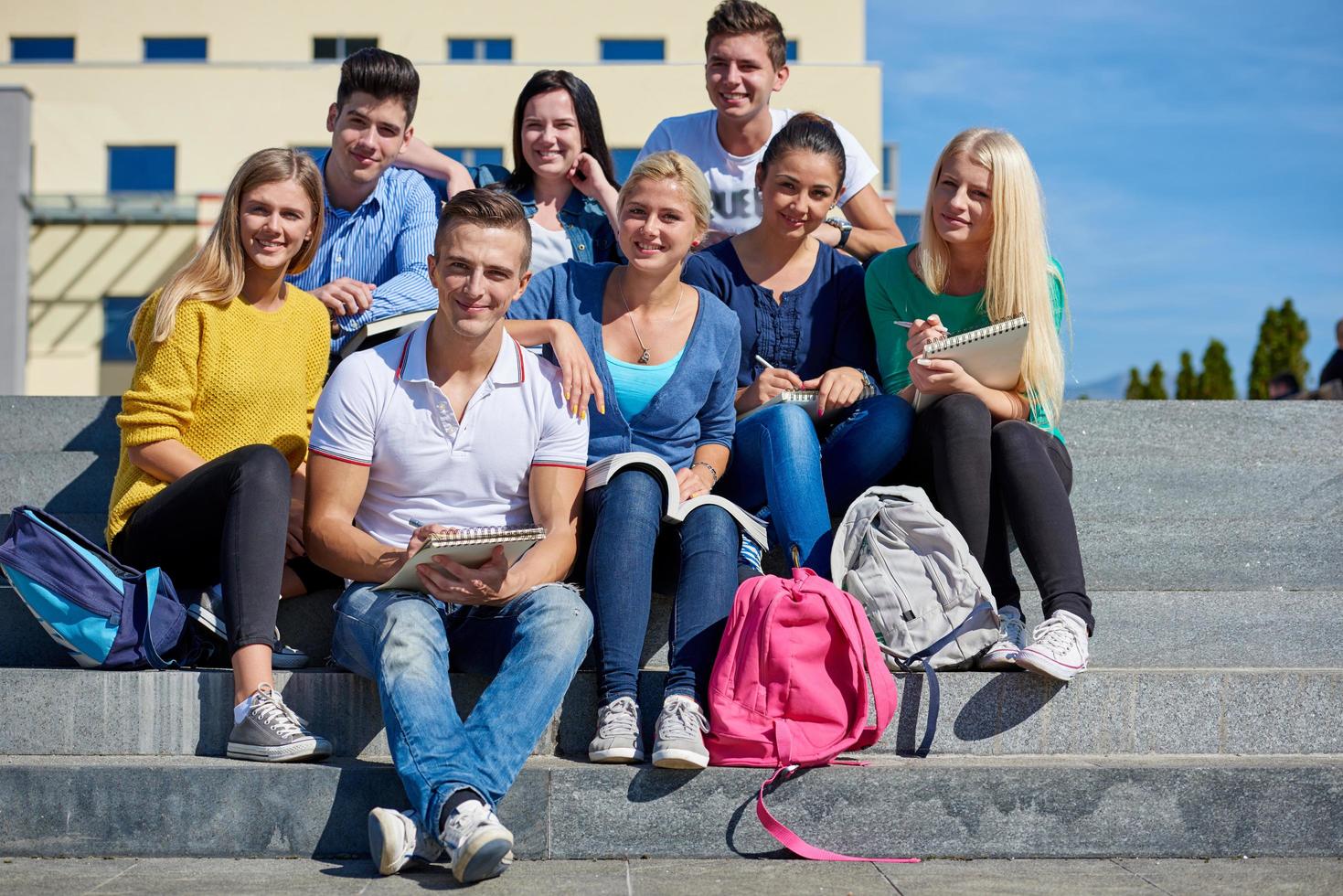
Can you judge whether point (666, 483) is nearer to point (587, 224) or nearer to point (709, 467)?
point (709, 467)

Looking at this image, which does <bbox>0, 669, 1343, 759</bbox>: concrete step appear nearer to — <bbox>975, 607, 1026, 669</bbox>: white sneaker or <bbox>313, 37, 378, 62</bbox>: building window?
<bbox>975, 607, 1026, 669</bbox>: white sneaker

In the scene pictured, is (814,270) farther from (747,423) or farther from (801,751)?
(801,751)

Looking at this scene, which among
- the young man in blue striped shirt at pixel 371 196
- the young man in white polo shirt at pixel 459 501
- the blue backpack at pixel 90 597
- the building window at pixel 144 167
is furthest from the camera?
the building window at pixel 144 167

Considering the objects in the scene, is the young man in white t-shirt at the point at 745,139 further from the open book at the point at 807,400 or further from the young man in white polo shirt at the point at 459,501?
the young man in white polo shirt at the point at 459,501

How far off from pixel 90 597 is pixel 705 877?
1618 millimetres

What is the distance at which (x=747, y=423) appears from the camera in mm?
3656

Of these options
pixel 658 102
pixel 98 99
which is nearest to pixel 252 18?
pixel 98 99

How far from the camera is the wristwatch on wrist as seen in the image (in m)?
4.65

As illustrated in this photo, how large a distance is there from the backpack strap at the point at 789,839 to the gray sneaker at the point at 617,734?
0.98ft

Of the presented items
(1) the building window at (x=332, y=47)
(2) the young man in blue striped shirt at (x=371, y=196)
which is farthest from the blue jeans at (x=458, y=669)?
(1) the building window at (x=332, y=47)

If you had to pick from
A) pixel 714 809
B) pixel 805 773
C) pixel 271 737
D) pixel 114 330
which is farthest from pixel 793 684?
pixel 114 330

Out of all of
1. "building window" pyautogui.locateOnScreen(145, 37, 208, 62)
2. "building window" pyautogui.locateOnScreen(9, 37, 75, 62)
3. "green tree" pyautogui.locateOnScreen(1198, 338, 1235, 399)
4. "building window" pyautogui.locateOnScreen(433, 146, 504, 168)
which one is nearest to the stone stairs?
"green tree" pyautogui.locateOnScreen(1198, 338, 1235, 399)

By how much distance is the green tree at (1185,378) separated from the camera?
20.0 meters

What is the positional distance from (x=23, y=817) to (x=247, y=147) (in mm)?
20297
